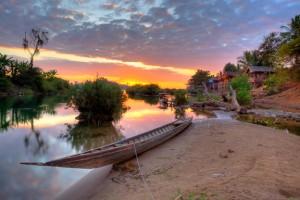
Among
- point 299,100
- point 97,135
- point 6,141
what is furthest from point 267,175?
point 299,100

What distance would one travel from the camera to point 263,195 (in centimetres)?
530

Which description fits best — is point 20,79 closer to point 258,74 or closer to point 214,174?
point 258,74

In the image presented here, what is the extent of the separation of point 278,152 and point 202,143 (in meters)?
3.42

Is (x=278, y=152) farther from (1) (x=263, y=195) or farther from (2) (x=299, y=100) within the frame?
(2) (x=299, y=100)

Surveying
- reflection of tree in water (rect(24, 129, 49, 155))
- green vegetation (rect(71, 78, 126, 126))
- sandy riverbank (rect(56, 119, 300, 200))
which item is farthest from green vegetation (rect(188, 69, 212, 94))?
sandy riverbank (rect(56, 119, 300, 200))

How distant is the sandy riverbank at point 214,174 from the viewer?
225 inches

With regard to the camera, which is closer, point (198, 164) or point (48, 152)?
point (198, 164)

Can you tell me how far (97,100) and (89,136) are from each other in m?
5.26

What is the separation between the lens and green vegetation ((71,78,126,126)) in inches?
798

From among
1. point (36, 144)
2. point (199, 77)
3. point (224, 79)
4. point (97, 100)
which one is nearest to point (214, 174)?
point (36, 144)

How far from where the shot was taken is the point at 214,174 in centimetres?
711

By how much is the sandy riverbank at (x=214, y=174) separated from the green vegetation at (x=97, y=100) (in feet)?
32.5

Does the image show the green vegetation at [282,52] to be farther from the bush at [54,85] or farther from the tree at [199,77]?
the bush at [54,85]

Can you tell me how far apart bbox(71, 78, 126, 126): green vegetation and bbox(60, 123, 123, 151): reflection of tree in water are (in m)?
1.30
